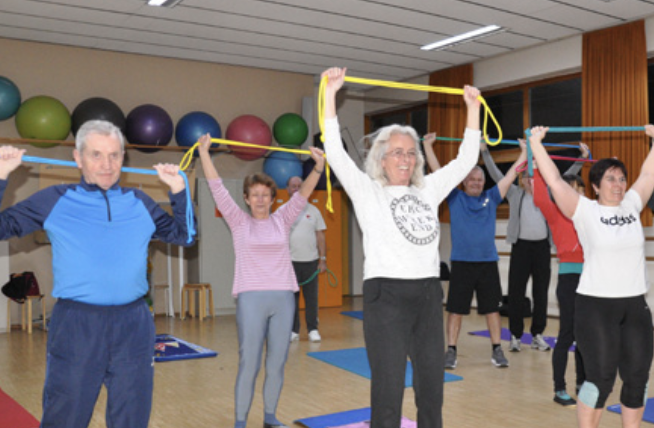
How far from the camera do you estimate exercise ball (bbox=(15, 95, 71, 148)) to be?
6.78 m

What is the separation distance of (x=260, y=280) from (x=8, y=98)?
4.77 m

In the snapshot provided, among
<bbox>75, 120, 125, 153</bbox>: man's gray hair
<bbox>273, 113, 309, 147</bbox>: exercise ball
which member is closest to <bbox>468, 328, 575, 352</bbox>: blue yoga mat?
<bbox>273, 113, 309, 147</bbox>: exercise ball

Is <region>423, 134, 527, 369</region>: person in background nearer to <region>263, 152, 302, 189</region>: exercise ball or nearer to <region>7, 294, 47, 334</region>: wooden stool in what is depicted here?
<region>263, 152, 302, 189</region>: exercise ball

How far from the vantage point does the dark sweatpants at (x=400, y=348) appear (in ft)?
7.72

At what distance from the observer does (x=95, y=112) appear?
701cm

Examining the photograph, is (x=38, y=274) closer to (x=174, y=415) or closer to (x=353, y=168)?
(x=174, y=415)

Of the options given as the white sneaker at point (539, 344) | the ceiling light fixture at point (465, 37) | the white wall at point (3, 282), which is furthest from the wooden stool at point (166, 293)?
the white sneaker at point (539, 344)

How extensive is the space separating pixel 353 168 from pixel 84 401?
1246 millimetres

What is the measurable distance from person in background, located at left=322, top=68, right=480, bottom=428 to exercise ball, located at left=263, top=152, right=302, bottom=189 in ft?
18.9

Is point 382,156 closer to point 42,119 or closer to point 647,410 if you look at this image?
point 647,410

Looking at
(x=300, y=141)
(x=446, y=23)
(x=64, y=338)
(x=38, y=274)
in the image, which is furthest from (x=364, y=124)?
(x=64, y=338)

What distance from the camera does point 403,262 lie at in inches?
93.2

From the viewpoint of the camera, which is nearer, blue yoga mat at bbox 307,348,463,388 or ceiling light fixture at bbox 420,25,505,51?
blue yoga mat at bbox 307,348,463,388

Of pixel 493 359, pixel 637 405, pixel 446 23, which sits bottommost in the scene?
pixel 493 359
